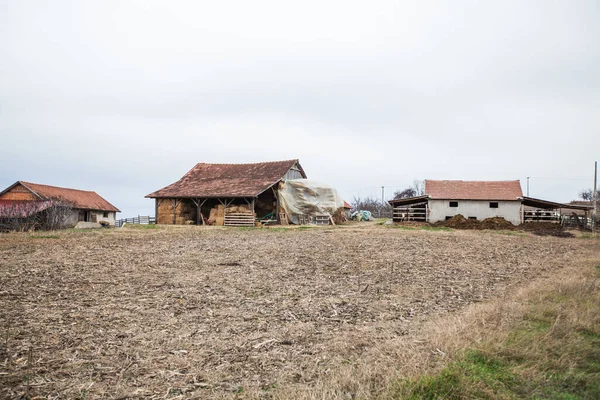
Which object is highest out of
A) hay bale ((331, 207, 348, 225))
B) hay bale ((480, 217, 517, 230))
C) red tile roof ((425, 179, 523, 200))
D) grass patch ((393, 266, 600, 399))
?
red tile roof ((425, 179, 523, 200))

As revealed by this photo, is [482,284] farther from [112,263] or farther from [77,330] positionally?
[112,263]

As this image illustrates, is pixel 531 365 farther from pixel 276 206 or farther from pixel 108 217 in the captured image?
pixel 108 217

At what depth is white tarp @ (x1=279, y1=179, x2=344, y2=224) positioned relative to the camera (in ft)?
104

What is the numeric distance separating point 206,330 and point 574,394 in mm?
4340

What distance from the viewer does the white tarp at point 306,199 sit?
3158 cm

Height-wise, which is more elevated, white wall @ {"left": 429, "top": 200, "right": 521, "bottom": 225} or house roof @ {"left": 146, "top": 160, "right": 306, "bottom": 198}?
house roof @ {"left": 146, "top": 160, "right": 306, "bottom": 198}

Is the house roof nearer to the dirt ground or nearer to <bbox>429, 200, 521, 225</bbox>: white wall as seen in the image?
<bbox>429, 200, 521, 225</bbox>: white wall

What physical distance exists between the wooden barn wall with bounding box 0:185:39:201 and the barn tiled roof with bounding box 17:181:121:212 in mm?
494

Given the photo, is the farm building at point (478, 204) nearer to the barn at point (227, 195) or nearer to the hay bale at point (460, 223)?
the hay bale at point (460, 223)

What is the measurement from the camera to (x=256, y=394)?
12.4ft

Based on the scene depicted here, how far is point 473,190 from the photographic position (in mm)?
32719

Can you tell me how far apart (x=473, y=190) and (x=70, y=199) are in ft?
129

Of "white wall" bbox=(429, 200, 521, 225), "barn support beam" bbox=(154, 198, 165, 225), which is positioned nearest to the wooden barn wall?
"barn support beam" bbox=(154, 198, 165, 225)

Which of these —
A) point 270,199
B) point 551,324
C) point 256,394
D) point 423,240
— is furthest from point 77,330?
point 270,199
